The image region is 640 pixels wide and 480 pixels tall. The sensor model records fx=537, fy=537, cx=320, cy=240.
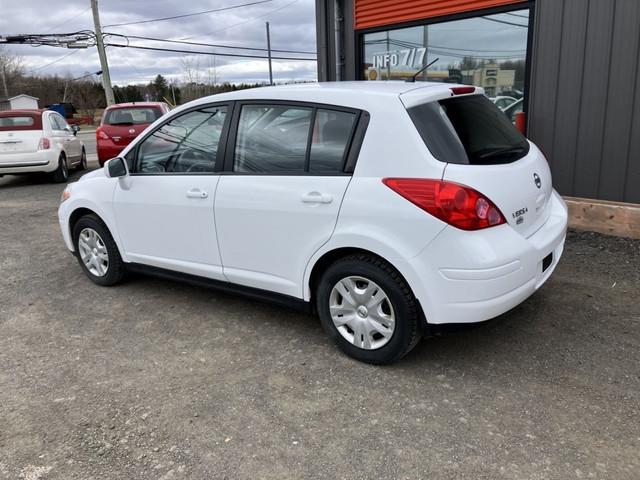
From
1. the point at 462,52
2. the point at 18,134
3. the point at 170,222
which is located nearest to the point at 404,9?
the point at 462,52

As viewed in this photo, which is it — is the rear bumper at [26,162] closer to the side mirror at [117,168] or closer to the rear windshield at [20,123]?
the rear windshield at [20,123]

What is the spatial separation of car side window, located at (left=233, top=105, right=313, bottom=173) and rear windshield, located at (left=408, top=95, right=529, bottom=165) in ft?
2.51

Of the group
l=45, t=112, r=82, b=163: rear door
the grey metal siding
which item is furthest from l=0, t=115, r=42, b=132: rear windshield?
the grey metal siding

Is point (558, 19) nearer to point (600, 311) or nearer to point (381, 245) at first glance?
point (600, 311)

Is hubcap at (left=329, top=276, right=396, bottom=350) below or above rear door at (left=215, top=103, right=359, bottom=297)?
below

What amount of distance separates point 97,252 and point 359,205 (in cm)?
284

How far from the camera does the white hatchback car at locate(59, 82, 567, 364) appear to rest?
2.91 meters

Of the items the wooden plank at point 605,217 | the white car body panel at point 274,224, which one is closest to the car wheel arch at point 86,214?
the white car body panel at point 274,224

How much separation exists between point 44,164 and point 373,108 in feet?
32.6

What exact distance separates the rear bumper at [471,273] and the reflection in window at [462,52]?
14.6 feet

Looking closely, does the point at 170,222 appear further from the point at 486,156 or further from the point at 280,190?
the point at 486,156

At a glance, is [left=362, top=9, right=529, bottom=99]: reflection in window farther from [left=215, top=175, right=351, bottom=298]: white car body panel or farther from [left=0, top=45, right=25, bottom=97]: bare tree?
[left=0, top=45, right=25, bottom=97]: bare tree

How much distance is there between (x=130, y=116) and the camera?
12.1 metres

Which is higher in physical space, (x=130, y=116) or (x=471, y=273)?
(x=130, y=116)
